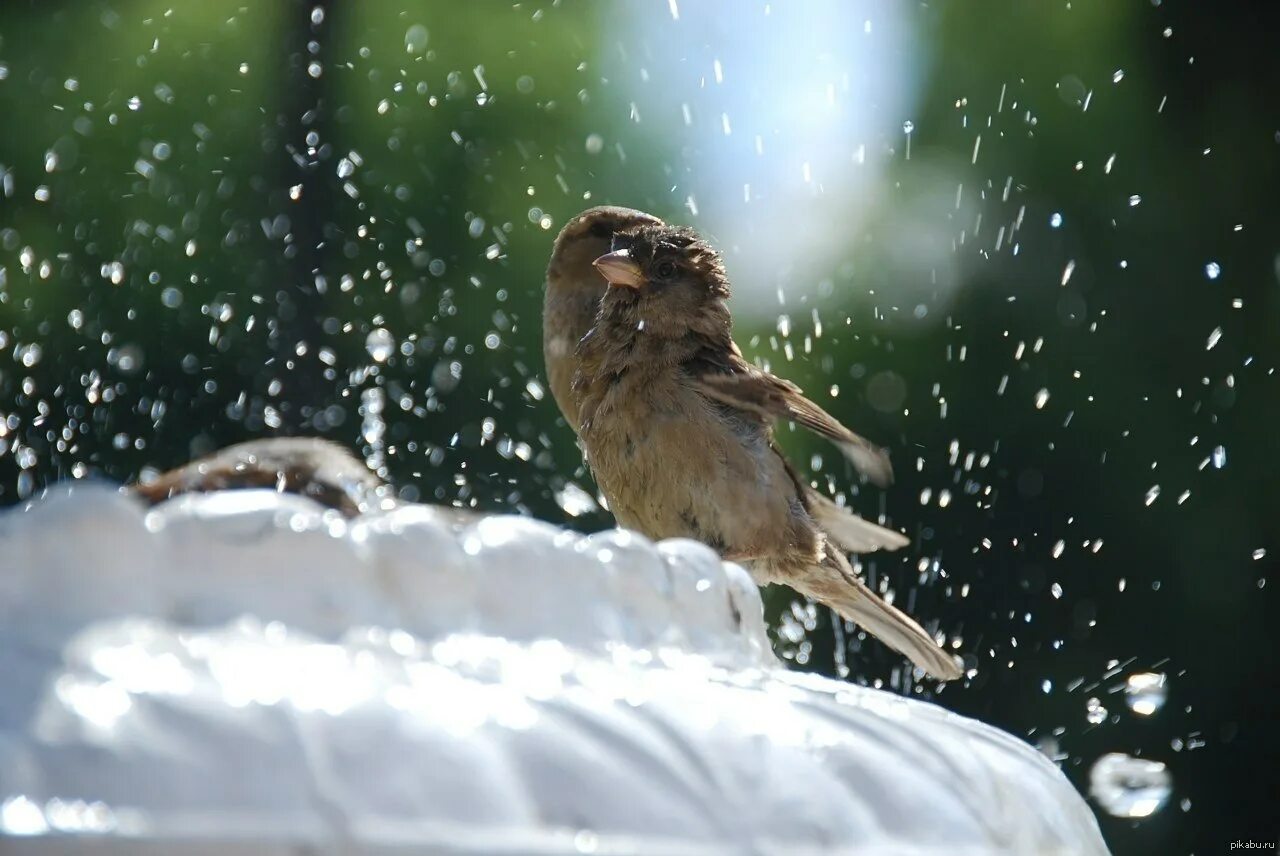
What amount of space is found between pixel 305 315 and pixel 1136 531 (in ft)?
14.6

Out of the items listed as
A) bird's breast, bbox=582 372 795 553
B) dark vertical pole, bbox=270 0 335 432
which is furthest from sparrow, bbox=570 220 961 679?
dark vertical pole, bbox=270 0 335 432

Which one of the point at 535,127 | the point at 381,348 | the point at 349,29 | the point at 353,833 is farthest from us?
the point at 535,127

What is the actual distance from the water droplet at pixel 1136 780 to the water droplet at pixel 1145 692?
331 mm

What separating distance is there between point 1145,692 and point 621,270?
5.95m

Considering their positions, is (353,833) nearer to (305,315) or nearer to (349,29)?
(305,315)

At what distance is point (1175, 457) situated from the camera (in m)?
8.40

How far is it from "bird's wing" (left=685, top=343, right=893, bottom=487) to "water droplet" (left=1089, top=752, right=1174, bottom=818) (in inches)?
176

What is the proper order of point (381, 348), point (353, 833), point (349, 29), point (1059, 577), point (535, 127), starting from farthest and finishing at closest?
point (535, 127) < point (349, 29) < point (1059, 577) < point (381, 348) < point (353, 833)

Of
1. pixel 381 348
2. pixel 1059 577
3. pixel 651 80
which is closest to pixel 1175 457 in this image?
pixel 1059 577

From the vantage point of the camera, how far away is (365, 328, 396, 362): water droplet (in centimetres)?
739

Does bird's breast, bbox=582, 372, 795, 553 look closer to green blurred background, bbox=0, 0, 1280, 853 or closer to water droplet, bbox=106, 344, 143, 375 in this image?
green blurred background, bbox=0, 0, 1280, 853

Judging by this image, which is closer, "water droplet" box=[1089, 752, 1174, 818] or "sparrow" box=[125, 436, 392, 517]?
"sparrow" box=[125, 436, 392, 517]

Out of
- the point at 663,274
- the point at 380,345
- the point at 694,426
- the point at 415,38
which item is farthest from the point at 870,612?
the point at 415,38

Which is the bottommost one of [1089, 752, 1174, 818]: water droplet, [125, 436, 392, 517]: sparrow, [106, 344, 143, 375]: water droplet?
[1089, 752, 1174, 818]: water droplet
